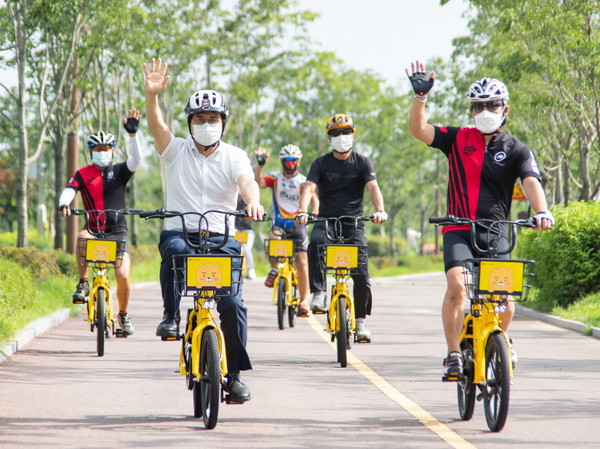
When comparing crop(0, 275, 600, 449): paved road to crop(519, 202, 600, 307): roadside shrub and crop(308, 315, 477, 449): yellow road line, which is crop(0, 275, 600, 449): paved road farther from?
crop(519, 202, 600, 307): roadside shrub

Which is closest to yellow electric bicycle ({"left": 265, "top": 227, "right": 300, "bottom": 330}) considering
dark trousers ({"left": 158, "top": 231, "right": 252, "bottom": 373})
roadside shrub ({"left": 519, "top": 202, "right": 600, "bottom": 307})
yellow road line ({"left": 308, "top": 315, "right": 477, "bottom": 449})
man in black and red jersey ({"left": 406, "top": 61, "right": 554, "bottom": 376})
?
yellow road line ({"left": 308, "top": 315, "right": 477, "bottom": 449})

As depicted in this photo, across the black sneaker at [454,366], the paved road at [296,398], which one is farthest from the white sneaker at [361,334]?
the black sneaker at [454,366]

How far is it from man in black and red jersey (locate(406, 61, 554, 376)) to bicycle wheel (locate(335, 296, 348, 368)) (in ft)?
8.99

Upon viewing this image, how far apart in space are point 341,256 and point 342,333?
0.78m

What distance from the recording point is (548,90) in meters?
23.1

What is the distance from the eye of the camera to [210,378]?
6.29 m

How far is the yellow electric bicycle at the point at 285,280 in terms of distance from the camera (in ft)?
43.9

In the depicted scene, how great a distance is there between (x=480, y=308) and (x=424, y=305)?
42.1 feet

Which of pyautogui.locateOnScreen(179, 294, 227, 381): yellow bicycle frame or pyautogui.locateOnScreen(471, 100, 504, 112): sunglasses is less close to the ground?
pyautogui.locateOnScreen(471, 100, 504, 112): sunglasses

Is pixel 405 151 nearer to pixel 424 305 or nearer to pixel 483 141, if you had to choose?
pixel 424 305

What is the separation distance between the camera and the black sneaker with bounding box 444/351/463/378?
6.73m

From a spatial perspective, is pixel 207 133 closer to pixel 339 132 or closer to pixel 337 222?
pixel 337 222

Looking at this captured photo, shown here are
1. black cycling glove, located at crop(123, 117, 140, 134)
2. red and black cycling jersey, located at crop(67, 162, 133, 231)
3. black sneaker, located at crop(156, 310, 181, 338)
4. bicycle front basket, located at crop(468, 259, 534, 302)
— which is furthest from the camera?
red and black cycling jersey, located at crop(67, 162, 133, 231)

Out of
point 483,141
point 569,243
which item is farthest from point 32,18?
point 483,141
